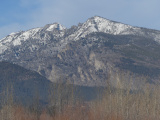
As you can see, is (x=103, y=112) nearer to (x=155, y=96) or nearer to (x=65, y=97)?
(x=155, y=96)

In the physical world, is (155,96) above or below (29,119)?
above

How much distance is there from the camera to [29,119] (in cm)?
5334

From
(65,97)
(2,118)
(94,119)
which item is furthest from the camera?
(65,97)

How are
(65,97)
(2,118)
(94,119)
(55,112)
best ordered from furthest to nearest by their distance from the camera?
(65,97) → (55,112) → (94,119) → (2,118)

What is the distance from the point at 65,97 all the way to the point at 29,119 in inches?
749

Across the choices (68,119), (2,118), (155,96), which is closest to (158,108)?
(155,96)

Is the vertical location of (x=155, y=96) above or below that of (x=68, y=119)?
above

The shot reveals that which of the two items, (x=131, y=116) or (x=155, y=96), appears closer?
(x=131, y=116)

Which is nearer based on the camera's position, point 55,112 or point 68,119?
point 68,119

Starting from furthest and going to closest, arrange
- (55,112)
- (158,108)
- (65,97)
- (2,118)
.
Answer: (65,97)
(55,112)
(158,108)
(2,118)

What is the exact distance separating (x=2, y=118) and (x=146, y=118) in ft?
71.5

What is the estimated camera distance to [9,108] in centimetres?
4897

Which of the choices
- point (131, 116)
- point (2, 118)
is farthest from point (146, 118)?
point (2, 118)

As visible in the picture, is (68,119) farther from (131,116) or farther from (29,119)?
(131,116)
